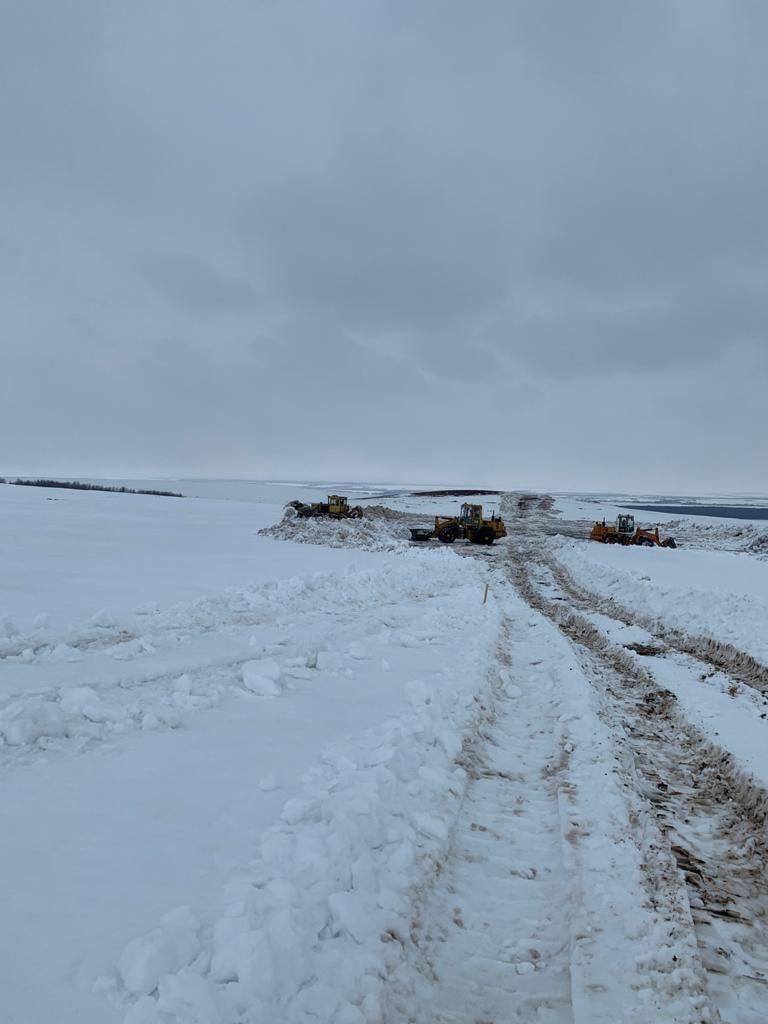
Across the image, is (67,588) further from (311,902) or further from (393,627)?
(311,902)

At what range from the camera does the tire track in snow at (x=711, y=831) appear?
322 centimetres

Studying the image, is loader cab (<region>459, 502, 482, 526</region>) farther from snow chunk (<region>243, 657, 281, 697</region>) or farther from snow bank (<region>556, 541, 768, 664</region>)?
snow chunk (<region>243, 657, 281, 697</region>)

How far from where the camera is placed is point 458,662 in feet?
28.4

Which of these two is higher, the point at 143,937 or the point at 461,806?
the point at 143,937

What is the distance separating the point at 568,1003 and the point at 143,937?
2.22 metres

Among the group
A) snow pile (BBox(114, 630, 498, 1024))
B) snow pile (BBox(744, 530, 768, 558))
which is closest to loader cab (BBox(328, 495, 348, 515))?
snow pile (BBox(744, 530, 768, 558))

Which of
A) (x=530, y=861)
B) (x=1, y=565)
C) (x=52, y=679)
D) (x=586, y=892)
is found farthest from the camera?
(x=1, y=565)

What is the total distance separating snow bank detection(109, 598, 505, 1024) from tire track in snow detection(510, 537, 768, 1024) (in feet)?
5.60

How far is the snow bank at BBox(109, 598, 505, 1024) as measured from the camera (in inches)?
103

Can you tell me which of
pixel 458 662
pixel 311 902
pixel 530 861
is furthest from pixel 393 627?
pixel 311 902

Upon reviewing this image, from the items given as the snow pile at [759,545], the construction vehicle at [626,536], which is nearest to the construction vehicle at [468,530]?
the construction vehicle at [626,536]

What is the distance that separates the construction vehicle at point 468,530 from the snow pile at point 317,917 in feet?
102

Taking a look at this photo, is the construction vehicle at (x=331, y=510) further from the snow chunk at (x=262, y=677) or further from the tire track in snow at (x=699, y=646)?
the snow chunk at (x=262, y=677)

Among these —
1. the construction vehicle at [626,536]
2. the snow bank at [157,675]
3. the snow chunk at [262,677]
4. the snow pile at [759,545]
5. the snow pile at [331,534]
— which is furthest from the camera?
the snow pile at [759,545]
